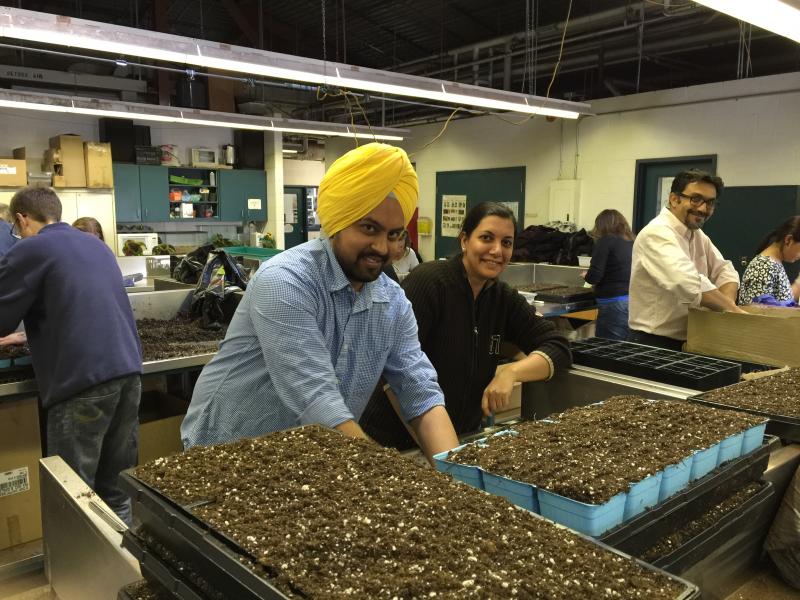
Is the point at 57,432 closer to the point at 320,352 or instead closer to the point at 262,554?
the point at 320,352

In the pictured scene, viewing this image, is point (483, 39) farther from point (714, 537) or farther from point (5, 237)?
point (714, 537)

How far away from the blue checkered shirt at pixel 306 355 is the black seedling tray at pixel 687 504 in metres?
0.51

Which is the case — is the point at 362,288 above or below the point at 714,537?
above

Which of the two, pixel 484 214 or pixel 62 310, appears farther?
pixel 62 310

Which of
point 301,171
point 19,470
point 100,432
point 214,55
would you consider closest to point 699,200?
point 214,55

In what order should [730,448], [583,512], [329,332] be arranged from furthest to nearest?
1. [329,332]
2. [730,448]
3. [583,512]

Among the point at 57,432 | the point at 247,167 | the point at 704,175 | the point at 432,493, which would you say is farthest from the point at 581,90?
the point at 432,493

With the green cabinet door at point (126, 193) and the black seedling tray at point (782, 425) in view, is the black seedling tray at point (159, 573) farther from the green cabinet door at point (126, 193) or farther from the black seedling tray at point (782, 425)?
the green cabinet door at point (126, 193)

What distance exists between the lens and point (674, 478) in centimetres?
99

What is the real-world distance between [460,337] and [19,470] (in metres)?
1.93

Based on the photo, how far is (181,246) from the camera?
8.30 meters

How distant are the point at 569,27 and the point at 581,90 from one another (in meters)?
2.21

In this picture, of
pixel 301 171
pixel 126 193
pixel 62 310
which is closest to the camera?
pixel 62 310

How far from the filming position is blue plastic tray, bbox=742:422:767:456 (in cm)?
120
